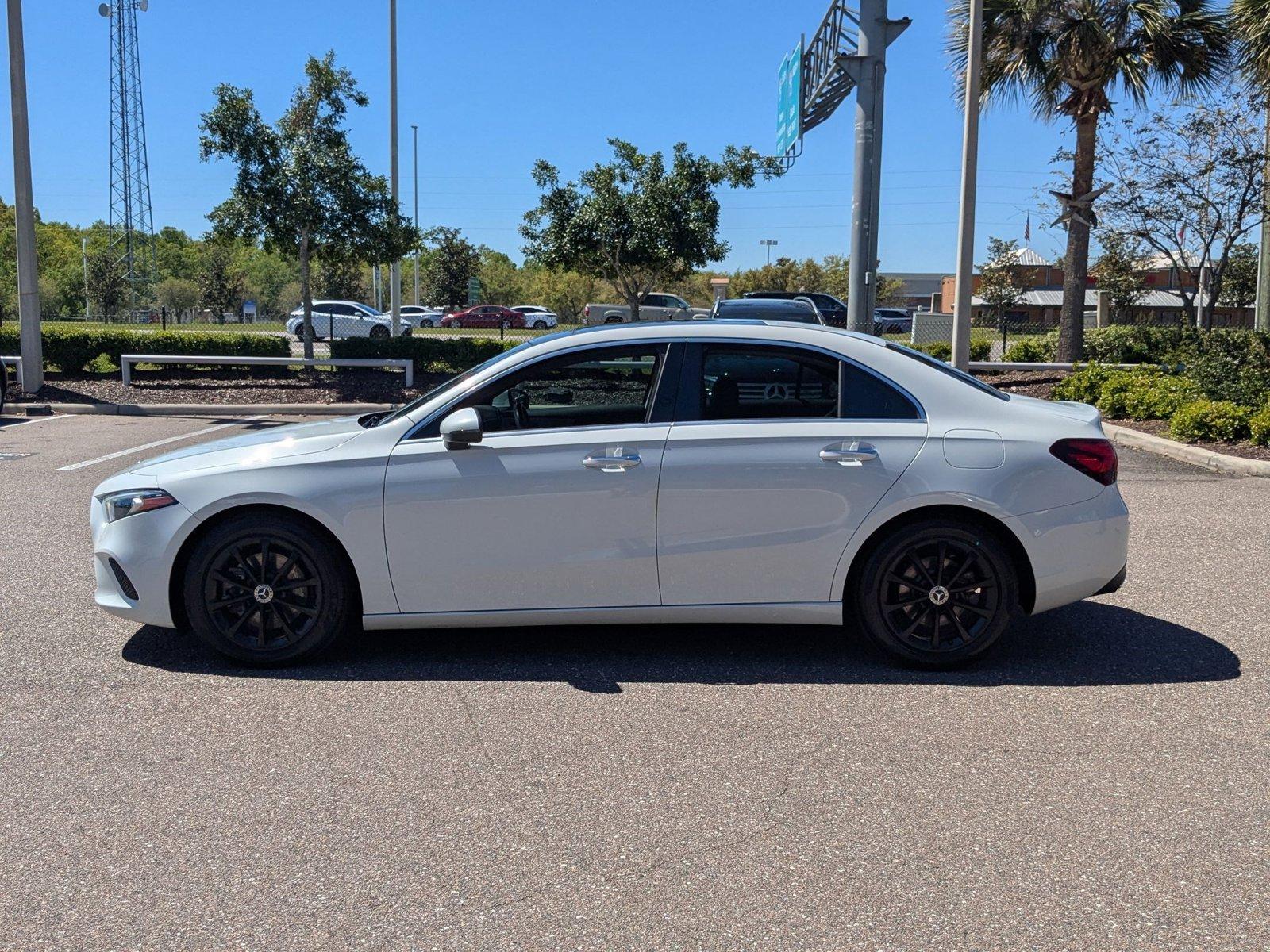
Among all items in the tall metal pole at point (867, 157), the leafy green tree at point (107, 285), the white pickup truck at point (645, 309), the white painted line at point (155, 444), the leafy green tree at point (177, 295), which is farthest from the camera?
the leafy green tree at point (177, 295)

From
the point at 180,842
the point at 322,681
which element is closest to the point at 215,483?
the point at 322,681

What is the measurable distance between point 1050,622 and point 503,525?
2.95 metres

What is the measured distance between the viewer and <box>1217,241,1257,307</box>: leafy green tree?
46.3 m

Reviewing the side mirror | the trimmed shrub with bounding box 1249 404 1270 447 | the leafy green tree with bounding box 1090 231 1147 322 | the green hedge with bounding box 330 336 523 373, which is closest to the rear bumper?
the side mirror

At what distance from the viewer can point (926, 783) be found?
4008mm

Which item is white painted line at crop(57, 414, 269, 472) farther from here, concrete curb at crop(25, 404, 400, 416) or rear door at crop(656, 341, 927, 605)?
rear door at crop(656, 341, 927, 605)

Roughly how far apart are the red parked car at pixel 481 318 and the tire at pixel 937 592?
53.5 m

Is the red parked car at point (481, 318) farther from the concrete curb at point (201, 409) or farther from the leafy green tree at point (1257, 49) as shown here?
the concrete curb at point (201, 409)

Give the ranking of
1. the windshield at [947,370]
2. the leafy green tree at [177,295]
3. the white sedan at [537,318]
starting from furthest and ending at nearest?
the leafy green tree at [177,295] → the white sedan at [537,318] → the windshield at [947,370]

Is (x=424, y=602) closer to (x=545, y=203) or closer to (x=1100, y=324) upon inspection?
(x=545, y=203)

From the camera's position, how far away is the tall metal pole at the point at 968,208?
58.6 feet

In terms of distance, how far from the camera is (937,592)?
5.13 meters

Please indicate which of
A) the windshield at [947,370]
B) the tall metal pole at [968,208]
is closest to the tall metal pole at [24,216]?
the tall metal pole at [968,208]

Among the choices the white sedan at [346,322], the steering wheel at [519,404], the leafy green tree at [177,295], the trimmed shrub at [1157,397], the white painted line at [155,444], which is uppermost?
the leafy green tree at [177,295]
